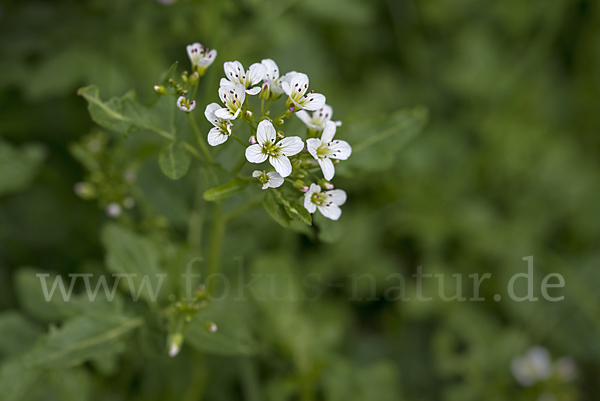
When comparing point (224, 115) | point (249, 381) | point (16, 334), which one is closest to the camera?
point (224, 115)

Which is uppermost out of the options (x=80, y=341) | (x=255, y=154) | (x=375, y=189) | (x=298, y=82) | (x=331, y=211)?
(x=298, y=82)

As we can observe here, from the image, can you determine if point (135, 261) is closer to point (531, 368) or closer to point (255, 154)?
point (255, 154)

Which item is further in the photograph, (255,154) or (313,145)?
(313,145)

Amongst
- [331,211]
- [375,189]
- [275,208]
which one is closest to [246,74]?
[275,208]

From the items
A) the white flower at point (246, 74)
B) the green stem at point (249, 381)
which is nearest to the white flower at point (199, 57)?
the white flower at point (246, 74)

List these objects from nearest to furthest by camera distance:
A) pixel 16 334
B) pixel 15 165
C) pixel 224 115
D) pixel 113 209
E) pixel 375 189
Result: pixel 224 115 < pixel 16 334 < pixel 113 209 < pixel 15 165 < pixel 375 189

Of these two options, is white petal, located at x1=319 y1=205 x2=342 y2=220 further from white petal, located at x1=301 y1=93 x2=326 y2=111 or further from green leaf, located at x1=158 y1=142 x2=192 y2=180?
green leaf, located at x1=158 y1=142 x2=192 y2=180
